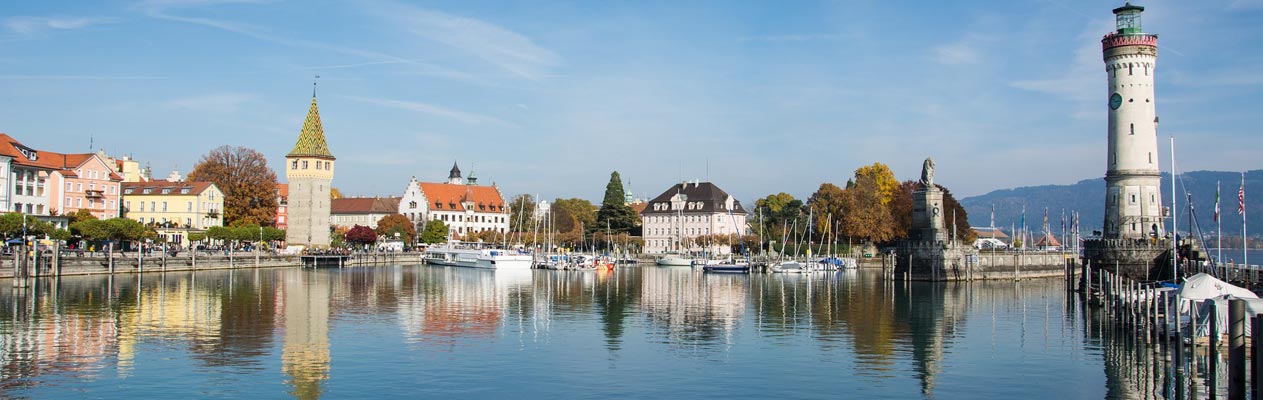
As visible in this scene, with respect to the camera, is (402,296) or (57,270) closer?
(402,296)

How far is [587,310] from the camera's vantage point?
45.1 m

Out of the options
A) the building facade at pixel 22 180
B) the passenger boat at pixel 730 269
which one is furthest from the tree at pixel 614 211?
the building facade at pixel 22 180

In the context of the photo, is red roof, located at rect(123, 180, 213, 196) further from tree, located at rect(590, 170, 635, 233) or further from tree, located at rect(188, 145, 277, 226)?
tree, located at rect(590, 170, 635, 233)

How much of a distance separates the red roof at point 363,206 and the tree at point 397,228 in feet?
61.1

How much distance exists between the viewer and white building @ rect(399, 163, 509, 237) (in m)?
141

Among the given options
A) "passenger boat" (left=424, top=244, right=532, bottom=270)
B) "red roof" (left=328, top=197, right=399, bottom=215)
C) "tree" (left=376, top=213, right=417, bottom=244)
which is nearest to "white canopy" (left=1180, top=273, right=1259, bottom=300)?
"passenger boat" (left=424, top=244, right=532, bottom=270)

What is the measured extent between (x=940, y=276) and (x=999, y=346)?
35.1 m

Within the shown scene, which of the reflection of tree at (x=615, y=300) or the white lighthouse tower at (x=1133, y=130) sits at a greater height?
the white lighthouse tower at (x=1133, y=130)

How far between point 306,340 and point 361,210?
375 ft

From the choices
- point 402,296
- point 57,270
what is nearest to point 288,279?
point 57,270

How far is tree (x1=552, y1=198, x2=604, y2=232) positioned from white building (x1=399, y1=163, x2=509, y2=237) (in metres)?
7.63

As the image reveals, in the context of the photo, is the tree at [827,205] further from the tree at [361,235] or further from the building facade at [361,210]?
the building facade at [361,210]

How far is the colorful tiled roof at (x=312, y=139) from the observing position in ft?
342

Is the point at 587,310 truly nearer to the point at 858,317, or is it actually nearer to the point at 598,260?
the point at 858,317
